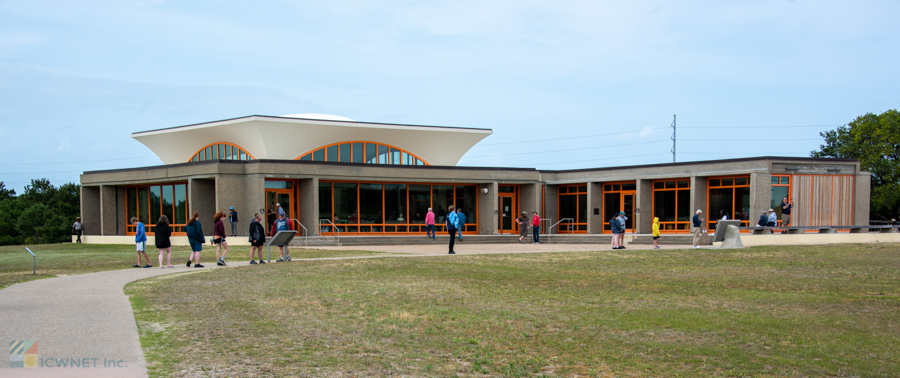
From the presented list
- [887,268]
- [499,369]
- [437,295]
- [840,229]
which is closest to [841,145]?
[840,229]

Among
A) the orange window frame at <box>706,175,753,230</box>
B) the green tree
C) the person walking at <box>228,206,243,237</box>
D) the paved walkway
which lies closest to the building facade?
the orange window frame at <box>706,175,753,230</box>

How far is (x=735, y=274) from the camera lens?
1452 cm

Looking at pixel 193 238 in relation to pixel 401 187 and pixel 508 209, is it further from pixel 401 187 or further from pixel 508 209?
pixel 508 209

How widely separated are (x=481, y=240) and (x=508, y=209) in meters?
3.73

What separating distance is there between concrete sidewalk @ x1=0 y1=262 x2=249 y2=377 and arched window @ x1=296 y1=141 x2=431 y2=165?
24414 millimetres

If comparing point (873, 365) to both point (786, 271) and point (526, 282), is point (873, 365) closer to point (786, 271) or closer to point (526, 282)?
point (526, 282)

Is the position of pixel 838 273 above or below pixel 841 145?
below

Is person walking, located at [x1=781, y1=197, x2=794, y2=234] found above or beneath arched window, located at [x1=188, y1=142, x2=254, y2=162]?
beneath

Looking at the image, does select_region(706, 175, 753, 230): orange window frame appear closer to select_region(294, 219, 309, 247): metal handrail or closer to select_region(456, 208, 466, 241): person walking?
select_region(456, 208, 466, 241): person walking

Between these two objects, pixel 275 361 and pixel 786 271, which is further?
pixel 786 271

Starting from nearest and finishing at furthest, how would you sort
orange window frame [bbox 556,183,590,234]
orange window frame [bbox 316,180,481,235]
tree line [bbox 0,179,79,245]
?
orange window frame [bbox 316,180,481,235]
orange window frame [bbox 556,183,590,234]
tree line [bbox 0,179,79,245]

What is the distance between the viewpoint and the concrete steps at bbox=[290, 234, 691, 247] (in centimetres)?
2906

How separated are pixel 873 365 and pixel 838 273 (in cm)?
936

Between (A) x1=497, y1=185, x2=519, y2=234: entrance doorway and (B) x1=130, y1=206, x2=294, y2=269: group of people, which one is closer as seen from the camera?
(B) x1=130, y1=206, x2=294, y2=269: group of people
